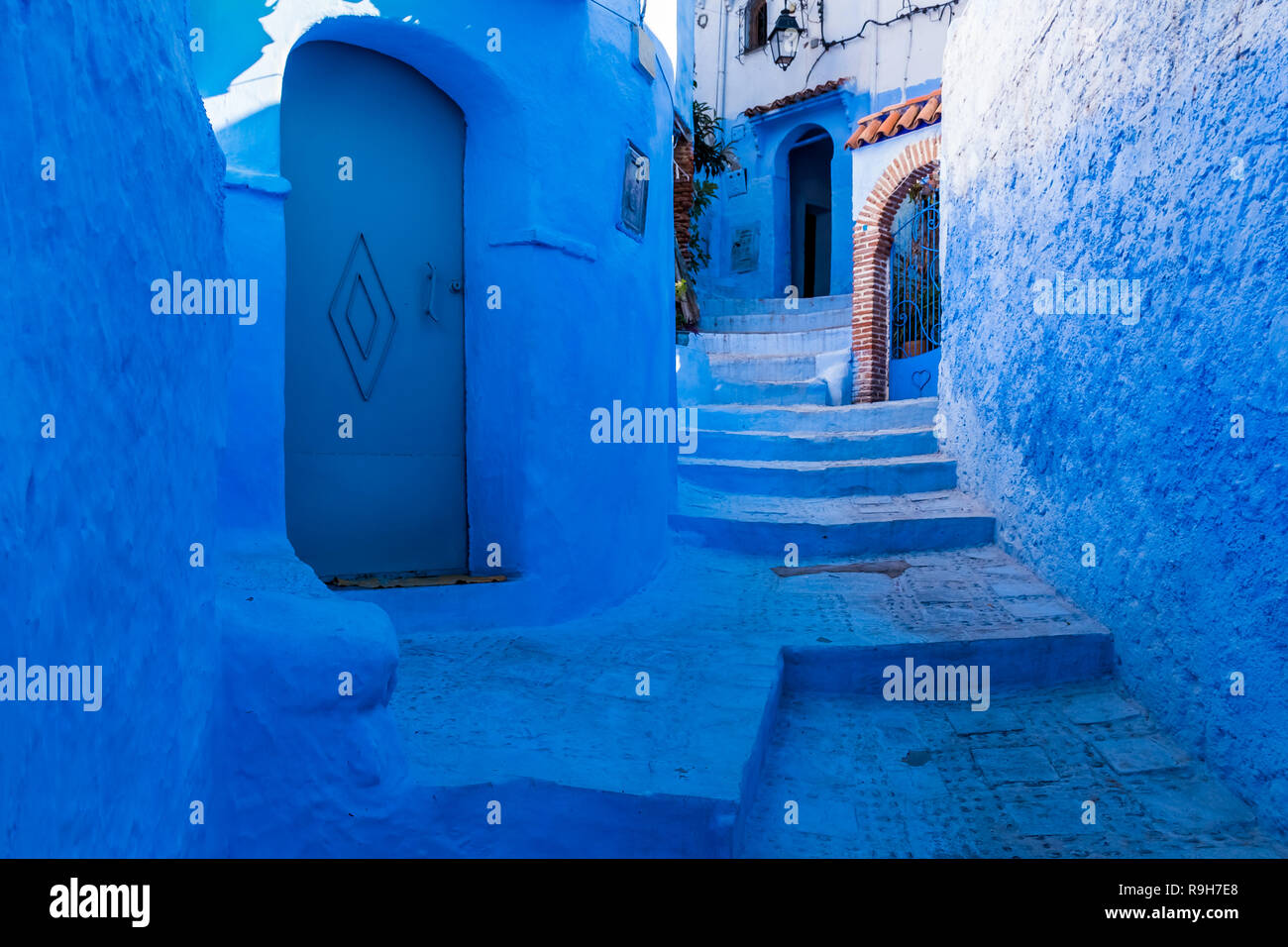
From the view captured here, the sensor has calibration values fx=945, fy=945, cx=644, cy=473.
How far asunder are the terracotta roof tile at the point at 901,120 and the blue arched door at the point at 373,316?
6594 millimetres

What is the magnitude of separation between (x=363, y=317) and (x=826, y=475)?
12.4ft

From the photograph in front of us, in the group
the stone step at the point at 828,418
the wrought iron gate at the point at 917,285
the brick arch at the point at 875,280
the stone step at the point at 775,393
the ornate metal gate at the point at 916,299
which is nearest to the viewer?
the stone step at the point at 828,418

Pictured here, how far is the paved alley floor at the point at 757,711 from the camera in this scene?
9.90ft

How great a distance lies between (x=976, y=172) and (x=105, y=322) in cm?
597

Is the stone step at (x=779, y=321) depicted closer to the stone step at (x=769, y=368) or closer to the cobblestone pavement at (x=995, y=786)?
the stone step at (x=769, y=368)

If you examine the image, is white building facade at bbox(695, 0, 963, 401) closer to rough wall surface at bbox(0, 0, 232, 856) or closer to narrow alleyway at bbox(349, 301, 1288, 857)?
narrow alleyway at bbox(349, 301, 1288, 857)

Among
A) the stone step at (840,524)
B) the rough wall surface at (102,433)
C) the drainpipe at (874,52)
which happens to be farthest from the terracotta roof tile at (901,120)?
the rough wall surface at (102,433)

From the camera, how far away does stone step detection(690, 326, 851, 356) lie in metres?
11.3

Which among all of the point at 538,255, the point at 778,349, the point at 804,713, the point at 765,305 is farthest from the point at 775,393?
the point at 804,713

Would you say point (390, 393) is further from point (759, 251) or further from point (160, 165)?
point (759, 251)

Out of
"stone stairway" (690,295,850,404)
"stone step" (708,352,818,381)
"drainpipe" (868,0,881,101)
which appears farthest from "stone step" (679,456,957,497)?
"drainpipe" (868,0,881,101)

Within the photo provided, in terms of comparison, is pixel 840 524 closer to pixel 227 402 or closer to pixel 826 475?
pixel 826 475

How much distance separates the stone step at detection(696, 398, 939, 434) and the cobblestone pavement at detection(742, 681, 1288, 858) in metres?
4.14

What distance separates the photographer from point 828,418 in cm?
853
